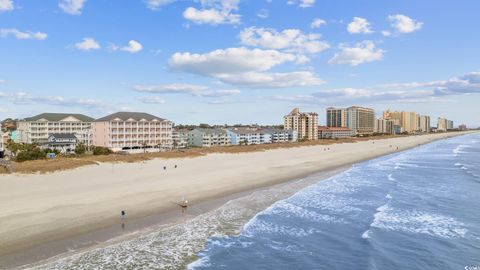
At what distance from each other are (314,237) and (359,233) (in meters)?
2.61

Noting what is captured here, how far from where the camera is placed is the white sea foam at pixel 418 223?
1928 centimetres

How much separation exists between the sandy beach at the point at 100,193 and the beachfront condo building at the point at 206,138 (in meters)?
64.4

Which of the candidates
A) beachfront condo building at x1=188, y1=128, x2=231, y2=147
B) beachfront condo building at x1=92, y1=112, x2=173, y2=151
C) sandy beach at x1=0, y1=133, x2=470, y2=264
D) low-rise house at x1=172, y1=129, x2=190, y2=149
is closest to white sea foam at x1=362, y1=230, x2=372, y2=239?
sandy beach at x1=0, y1=133, x2=470, y2=264

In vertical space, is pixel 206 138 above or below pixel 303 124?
below

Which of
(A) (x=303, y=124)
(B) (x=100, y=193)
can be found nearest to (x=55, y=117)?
(B) (x=100, y=193)

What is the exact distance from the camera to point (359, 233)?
19.0 metres

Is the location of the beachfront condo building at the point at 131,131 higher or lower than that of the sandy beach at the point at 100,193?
higher

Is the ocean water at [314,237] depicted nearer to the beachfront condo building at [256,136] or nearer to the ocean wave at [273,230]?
the ocean wave at [273,230]

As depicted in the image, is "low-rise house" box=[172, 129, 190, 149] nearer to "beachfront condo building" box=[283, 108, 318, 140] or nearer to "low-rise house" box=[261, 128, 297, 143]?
"low-rise house" box=[261, 128, 297, 143]

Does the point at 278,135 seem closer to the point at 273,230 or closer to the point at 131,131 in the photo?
the point at 131,131

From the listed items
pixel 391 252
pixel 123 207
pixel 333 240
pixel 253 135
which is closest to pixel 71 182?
pixel 123 207

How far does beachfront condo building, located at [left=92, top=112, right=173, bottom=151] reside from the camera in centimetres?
8569

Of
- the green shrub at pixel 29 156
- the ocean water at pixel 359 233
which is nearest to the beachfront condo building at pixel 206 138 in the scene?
the green shrub at pixel 29 156

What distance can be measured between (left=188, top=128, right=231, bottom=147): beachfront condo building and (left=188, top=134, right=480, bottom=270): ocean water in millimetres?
81959
